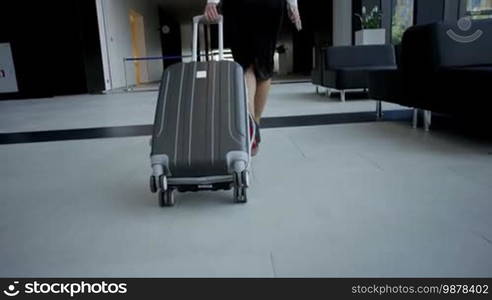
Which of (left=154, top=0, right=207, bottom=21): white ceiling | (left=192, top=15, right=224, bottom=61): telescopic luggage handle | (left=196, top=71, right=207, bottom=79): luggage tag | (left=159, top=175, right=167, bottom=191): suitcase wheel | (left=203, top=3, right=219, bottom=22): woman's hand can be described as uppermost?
(left=154, top=0, right=207, bottom=21): white ceiling

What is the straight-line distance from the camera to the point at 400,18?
772cm

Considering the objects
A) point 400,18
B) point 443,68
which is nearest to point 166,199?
point 443,68

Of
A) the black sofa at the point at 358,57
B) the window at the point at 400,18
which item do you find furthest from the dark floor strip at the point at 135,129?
the window at the point at 400,18

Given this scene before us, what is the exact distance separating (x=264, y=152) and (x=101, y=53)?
23.3 feet

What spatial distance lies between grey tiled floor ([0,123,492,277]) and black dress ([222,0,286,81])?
503 millimetres

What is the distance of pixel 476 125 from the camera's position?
2402 mm

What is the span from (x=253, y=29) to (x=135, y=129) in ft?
5.42

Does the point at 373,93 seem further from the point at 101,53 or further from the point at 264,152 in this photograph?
the point at 101,53

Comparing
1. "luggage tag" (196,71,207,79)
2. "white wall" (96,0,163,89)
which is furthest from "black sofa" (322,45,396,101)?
"white wall" (96,0,163,89)

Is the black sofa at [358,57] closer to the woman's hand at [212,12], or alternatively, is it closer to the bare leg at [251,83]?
the bare leg at [251,83]

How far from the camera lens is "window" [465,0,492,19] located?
6.08 metres

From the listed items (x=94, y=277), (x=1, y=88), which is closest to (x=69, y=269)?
(x=94, y=277)

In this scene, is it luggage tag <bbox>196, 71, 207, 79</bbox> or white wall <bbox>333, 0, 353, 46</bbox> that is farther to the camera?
white wall <bbox>333, 0, 353, 46</bbox>

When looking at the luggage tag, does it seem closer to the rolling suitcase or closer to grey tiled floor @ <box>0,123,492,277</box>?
the rolling suitcase
